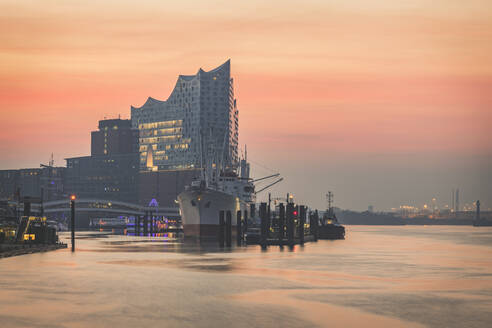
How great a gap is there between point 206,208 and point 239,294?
252ft

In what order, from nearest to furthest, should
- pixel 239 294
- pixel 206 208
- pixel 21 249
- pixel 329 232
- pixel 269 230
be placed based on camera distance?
pixel 239 294 < pixel 21 249 < pixel 269 230 < pixel 206 208 < pixel 329 232

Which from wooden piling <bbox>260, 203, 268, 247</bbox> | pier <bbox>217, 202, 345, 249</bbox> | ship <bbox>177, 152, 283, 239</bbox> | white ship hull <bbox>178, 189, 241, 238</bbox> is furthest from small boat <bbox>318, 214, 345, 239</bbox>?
wooden piling <bbox>260, 203, 268, 247</bbox>

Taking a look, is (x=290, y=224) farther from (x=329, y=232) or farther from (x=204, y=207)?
(x=329, y=232)

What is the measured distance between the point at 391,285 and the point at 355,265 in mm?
17463

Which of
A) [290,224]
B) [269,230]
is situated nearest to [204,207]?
[269,230]

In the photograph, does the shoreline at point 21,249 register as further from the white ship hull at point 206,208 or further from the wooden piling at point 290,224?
the white ship hull at point 206,208

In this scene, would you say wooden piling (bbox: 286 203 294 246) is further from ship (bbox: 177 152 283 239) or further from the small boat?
the small boat

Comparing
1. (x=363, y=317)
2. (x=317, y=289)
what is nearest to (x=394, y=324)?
(x=363, y=317)

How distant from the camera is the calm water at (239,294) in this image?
3012 centimetres

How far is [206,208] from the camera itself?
115m

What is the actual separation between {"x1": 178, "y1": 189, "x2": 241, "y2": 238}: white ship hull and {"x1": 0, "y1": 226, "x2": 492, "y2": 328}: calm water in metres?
52.0

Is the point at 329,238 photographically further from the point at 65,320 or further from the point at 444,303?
the point at 65,320

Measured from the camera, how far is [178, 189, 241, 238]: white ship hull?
11469 centimetres

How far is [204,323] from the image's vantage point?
29.3 metres
